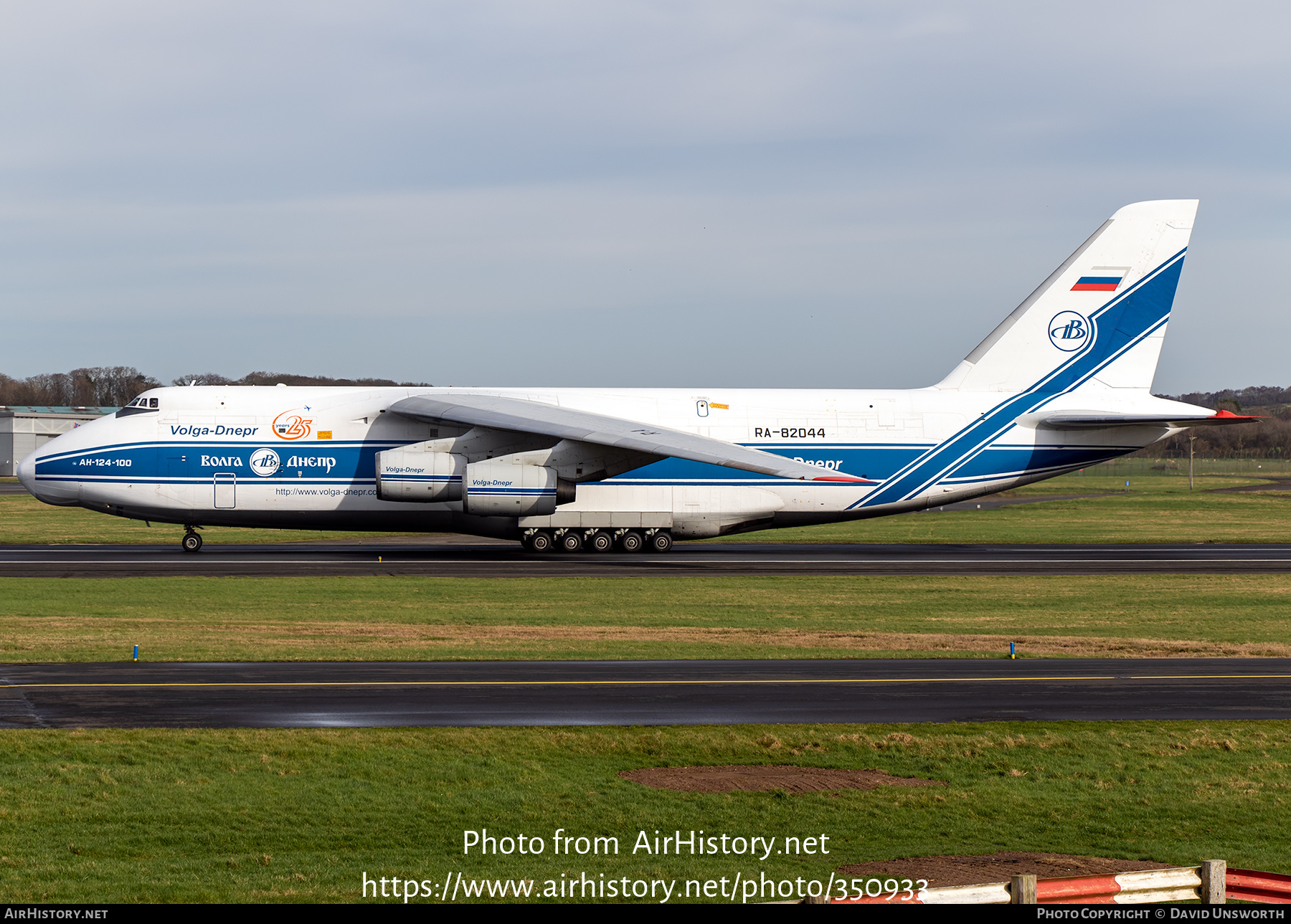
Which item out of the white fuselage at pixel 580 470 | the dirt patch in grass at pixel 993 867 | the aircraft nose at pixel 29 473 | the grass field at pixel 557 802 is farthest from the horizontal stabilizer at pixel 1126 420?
the aircraft nose at pixel 29 473

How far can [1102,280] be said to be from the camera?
4144 cm

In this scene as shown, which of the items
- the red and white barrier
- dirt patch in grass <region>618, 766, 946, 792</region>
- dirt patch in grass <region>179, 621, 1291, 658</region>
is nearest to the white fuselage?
dirt patch in grass <region>179, 621, 1291, 658</region>

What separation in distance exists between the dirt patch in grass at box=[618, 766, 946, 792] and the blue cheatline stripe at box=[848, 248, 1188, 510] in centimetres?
2748

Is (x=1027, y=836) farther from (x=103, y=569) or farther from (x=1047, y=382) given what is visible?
(x=1047, y=382)

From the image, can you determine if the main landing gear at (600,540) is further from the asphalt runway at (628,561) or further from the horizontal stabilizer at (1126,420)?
the horizontal stabilizer at (1126,420)

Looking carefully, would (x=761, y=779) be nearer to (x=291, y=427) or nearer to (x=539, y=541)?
(x=539, y=541)

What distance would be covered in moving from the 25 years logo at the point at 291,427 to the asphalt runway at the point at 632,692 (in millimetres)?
19494

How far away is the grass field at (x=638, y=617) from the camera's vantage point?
21328mm

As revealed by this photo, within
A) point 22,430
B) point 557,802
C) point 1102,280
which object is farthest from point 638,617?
point 22,430

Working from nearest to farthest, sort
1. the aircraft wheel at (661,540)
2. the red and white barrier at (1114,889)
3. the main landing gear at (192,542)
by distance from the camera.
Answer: the red and white barrier at (1114,889) → the main landing gear at (192,542) → the aircraft wheel at (661,540)

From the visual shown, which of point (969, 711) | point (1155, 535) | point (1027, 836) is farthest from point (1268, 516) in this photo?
point (1027, 836)

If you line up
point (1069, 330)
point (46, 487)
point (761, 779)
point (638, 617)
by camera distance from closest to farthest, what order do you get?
point (761, 779) → point (638, 617) → point (46, 487) → point (1069, 330)

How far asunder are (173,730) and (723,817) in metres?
7.11

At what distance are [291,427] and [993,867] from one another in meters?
31.7
